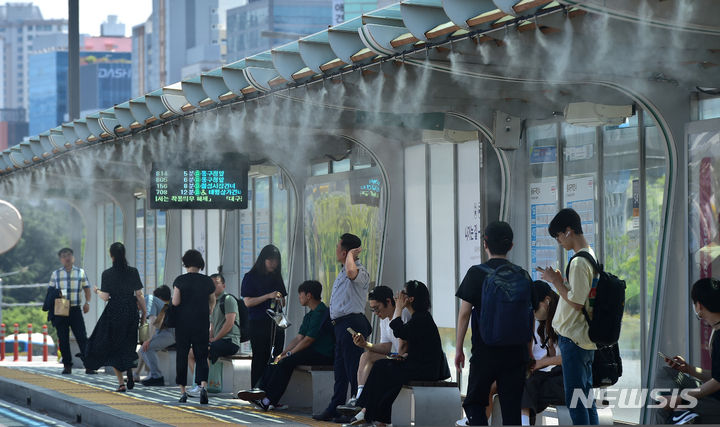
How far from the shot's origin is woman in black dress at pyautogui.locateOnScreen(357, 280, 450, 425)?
33.4 ft

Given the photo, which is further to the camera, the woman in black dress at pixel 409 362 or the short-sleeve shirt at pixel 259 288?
the short-sleeve shirt at pixel 259 288

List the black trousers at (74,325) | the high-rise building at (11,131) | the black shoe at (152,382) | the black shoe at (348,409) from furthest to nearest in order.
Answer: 1. the high-rise building at (11,131)
2. the black trousers at (74,325)
3. the black shoe at (152,382)
4. the black shoe at (348,409)

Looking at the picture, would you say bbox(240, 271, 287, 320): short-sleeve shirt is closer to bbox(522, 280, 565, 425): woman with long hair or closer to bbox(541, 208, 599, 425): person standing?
bbox(522, 280, 565, 425): woman with long hair

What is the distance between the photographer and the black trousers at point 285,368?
12336mm

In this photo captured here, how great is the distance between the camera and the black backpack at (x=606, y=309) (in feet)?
26.4

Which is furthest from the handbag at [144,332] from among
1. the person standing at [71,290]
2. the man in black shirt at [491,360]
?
the man in black shirt at [491,360]

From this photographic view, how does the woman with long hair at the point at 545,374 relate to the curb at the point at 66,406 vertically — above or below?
above

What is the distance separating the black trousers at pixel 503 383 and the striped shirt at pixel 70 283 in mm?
10047

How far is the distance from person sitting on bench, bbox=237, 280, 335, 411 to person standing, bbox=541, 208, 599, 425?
4181mm

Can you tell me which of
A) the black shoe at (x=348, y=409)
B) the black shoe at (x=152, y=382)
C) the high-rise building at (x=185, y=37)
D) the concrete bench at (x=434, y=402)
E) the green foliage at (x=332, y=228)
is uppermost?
the high-rise building at (x=185, y=37)

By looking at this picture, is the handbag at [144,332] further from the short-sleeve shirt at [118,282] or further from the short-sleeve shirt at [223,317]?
the short-sleeve shirt at [223,317]

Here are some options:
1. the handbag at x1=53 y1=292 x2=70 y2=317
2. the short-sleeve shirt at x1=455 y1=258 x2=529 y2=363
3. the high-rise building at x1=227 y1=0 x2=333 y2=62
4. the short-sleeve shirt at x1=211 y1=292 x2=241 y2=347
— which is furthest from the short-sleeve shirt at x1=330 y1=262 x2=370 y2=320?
the high-rise building at x1=227 y1=0 x2=333 y2=62

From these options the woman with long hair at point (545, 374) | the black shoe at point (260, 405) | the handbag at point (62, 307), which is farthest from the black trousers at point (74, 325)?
the woman with long hair at point (545, 374)

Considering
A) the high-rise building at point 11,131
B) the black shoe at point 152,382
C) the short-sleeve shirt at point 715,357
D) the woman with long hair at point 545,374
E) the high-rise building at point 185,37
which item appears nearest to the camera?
the short-sleeve shirt at point 715,357
